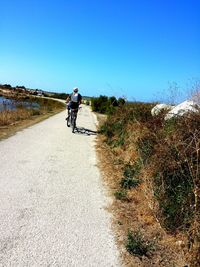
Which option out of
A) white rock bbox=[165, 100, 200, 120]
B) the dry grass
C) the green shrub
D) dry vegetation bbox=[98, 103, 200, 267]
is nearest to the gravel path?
the dry grass

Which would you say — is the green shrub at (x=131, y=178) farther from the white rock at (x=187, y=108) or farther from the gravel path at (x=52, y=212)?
the white rock at (x=187, y=108)

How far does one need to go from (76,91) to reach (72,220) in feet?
39.1

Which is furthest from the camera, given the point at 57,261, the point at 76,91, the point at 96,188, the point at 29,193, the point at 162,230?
the point at 76,91

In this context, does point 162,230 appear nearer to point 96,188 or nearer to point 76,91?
point 96,188

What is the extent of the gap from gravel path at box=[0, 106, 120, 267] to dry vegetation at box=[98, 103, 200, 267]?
333 millimetres

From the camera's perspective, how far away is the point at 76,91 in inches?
672

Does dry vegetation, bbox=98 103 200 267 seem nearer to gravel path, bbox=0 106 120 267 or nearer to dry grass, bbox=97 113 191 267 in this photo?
dry grass, bbox=97 113 191 267

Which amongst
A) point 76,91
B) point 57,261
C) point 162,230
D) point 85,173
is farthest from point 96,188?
point 76,91

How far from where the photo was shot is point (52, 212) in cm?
588

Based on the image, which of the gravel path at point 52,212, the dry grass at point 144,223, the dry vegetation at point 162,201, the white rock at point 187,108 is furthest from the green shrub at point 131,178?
the white rock at point 187,108

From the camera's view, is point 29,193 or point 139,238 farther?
point 29,193

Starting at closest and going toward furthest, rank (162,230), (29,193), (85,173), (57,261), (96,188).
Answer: (57,261)
(162,230)
(29,193)
(96,188)
(85,173)

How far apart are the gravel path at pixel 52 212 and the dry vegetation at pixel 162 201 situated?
1.09 feet

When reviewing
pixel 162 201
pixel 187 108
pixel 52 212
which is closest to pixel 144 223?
pixel 162 201
